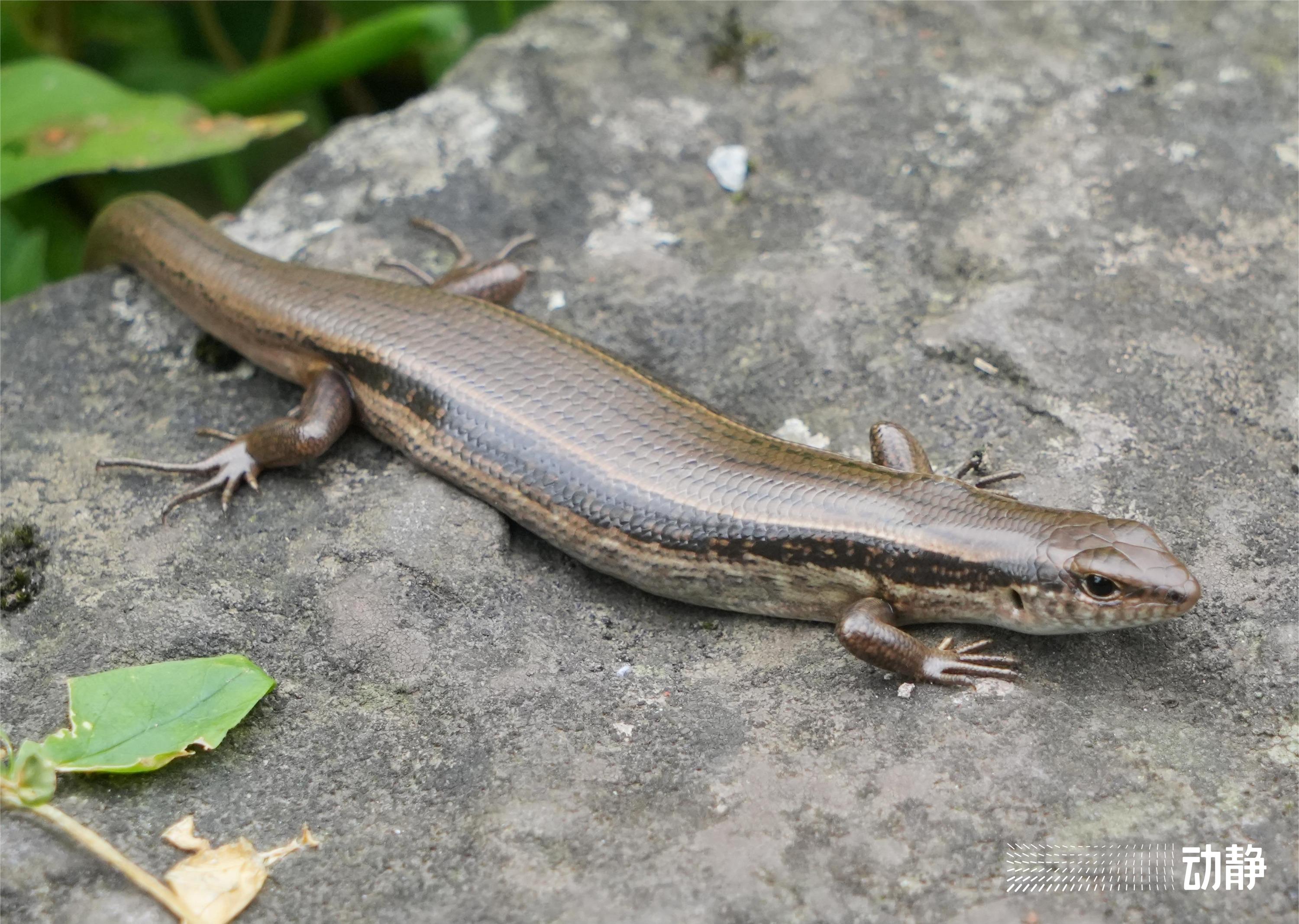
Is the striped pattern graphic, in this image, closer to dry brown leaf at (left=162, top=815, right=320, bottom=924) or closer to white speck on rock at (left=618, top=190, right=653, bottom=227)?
dry brown leaf at (left=162, top=815, right=320, bottom=924)

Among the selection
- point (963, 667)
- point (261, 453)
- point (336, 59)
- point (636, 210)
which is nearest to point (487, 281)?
point (636, 210)

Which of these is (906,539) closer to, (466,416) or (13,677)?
(466,416)

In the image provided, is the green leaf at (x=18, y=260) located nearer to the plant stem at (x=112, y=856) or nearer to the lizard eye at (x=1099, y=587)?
the plant stem at (x=112, y=856)

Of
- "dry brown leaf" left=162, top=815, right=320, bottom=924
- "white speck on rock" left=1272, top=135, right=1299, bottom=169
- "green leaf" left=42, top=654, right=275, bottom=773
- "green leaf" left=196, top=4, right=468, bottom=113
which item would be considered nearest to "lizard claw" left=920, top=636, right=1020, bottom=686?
"dry brown leaf" left=162, top=815, right=320, bottom=924

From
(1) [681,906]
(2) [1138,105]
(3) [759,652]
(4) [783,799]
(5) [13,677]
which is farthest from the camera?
(2) [1138,105]

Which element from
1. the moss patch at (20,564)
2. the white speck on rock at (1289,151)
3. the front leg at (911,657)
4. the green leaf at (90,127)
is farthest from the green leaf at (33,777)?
the white speck on rock at (1289,151)

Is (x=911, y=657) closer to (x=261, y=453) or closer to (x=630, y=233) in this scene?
(x=261, y=453)

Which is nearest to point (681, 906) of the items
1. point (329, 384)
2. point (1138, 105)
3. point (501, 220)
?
point (329, 384)
